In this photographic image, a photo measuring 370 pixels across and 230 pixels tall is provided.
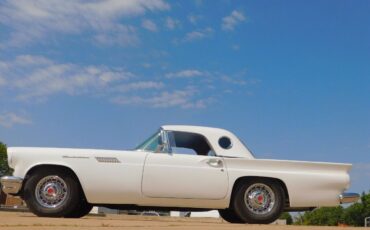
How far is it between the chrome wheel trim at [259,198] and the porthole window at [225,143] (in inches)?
31.4

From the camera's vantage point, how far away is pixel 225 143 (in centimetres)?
864

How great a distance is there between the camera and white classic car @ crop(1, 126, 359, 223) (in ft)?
25.9

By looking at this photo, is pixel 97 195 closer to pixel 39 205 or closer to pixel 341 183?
pixel 39 205

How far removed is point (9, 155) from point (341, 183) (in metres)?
5.15

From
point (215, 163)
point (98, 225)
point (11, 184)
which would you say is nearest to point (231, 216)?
point (215, 163)

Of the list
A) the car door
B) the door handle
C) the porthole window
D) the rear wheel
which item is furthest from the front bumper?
the rear wheel


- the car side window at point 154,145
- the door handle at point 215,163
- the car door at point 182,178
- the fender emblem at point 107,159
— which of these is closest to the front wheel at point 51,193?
the fender emblem at point 107,159

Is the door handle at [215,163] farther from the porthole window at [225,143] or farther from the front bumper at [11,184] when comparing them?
the front bumper at [11,184]

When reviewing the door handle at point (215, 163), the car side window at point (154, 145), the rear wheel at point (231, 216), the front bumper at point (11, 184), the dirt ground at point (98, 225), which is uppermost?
the car side window at point (154, 145)

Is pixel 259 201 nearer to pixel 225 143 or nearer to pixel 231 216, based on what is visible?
pixel 231 216

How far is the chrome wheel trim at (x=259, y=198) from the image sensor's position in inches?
320

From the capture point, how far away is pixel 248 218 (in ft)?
26.3

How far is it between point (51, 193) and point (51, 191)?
29 mm

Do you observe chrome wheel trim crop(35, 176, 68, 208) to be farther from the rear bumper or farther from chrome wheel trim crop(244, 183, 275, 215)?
the rear bumper
